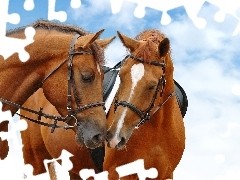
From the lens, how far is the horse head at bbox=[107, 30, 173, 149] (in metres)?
7.29

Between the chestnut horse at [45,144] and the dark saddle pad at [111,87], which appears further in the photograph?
the chestnut horse at [45,144]

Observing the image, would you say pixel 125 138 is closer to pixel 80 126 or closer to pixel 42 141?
pixel 80 126

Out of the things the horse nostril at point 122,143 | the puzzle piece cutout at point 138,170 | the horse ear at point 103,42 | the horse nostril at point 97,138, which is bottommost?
the puzzle piece cutout at point 138,170

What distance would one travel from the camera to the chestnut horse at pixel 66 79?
704 centimetres

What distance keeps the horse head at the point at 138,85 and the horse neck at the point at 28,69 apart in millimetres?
948

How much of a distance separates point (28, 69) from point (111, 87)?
73.7 inches

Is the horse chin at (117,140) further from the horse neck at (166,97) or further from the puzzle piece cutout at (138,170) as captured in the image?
the horse neck at (166,97)

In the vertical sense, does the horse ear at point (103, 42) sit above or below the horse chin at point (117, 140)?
above

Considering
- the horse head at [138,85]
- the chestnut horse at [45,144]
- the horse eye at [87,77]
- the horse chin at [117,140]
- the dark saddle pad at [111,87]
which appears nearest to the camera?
the horse eye at [87,77]

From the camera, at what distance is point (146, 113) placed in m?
7.47

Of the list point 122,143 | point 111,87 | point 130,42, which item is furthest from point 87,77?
point 111,87

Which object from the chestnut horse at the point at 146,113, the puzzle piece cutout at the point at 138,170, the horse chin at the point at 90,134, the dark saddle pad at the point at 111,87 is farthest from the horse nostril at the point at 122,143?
the dark saddle pad at the point at 111,87

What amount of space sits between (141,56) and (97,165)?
235cm

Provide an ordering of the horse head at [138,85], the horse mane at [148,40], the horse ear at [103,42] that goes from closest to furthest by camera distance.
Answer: the horse head at [138,85], the horse ear at [103,42], the horse mane at [148,40]
